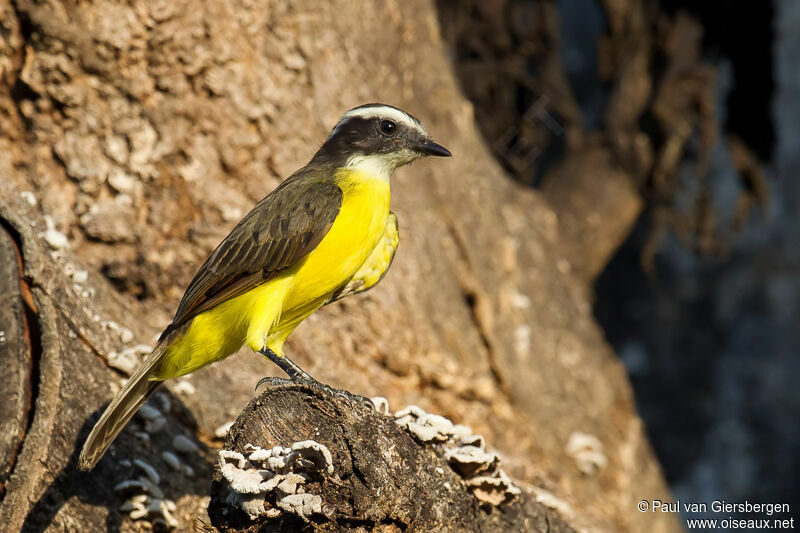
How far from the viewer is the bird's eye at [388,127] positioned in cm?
528

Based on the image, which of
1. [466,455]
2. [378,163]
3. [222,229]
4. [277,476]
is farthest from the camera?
[222,229]

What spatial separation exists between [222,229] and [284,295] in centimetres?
135

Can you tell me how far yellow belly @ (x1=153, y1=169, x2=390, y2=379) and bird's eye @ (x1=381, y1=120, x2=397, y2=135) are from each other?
0.55 meters

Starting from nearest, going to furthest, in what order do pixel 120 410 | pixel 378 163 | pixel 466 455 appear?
pixel 466 455
pixel 120 410
pixel 378 163

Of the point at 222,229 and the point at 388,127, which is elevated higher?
the point at 388,127

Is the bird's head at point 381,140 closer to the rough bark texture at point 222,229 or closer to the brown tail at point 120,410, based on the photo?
the rough bark texture at point 222,229

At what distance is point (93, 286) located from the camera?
5.22 m

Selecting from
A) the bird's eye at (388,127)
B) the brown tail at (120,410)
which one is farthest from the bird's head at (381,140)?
the brown tail at (120,410)

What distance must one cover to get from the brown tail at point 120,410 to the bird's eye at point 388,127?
1.61 meters

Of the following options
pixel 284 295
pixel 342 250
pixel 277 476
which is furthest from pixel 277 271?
pixel 277 476

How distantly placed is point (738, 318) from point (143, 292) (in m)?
9.70

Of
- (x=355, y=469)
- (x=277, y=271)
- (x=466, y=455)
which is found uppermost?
(x=277, y=271)

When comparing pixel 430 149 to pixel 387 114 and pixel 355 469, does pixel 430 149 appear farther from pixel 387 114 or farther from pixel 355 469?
pixel 355 469

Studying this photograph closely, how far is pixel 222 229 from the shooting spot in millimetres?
5910
